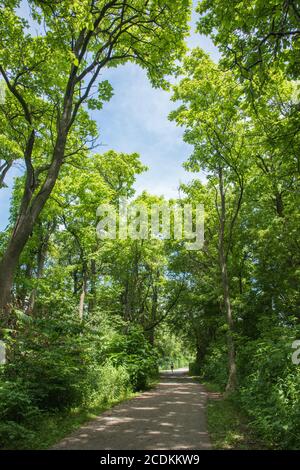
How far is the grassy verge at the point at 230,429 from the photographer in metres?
6.53

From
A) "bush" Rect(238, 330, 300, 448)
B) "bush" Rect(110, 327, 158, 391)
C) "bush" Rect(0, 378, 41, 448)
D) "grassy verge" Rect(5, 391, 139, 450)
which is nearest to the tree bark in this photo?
"bush" Rect(0, 378, 41, 448)

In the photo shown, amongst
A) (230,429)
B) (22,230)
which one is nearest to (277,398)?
(230,429)

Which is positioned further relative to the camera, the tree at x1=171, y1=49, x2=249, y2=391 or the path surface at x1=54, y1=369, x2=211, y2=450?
the tree at x1=171, y1=49, x2=249, y2=391

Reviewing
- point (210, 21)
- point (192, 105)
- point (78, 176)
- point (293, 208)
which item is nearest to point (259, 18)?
point (210, 21)

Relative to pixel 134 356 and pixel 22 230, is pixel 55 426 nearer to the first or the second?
pixel 22 230

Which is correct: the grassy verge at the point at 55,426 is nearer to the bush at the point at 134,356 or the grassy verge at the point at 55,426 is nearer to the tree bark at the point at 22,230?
the tree bark at the point at 22,230

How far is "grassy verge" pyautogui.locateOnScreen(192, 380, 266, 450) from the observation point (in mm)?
6527

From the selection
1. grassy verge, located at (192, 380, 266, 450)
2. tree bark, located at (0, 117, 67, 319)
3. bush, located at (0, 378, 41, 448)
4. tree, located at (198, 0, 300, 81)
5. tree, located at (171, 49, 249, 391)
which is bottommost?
grassy verge, located at (192, 380, 266, 450)

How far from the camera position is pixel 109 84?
11.7m

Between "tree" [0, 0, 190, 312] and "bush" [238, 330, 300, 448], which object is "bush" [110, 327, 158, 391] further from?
"tree" [0, 0, 190, 312]

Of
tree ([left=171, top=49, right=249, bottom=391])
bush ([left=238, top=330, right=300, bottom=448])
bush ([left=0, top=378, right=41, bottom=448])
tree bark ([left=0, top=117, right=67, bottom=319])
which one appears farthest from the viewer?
tree ([left=171, top=49, right=249, bottom=391])
